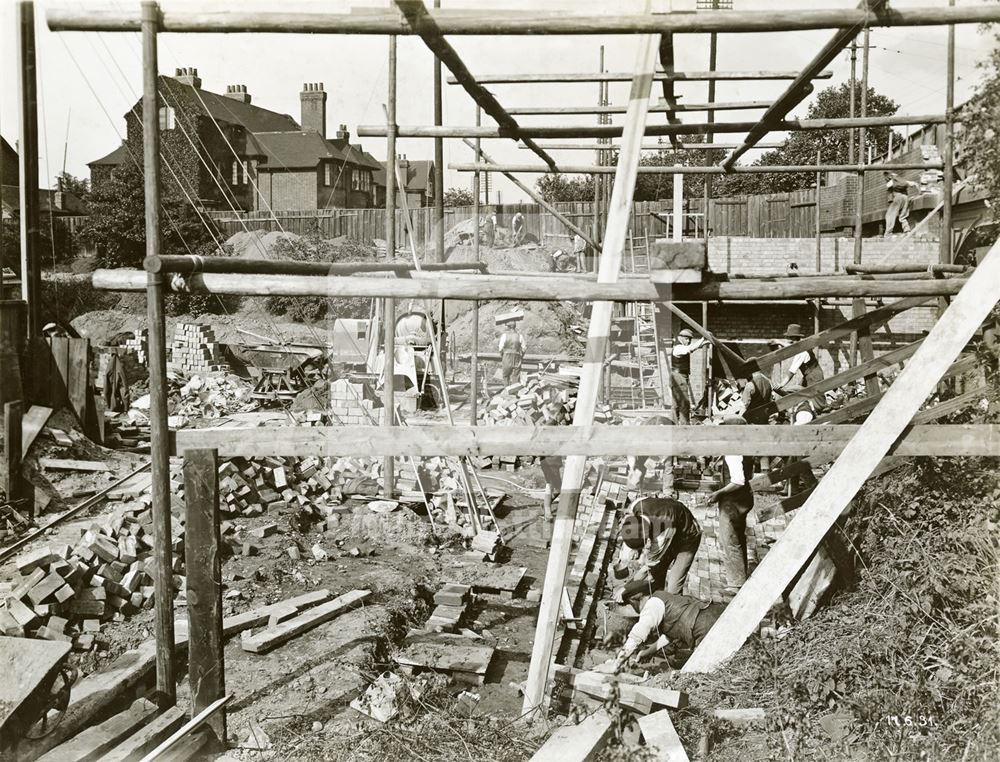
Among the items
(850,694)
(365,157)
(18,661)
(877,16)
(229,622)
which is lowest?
(229,622)

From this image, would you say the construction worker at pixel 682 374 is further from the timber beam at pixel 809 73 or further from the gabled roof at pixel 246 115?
the gabled roof at pixel 246 115

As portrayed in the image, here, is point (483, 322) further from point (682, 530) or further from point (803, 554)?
point (803, 554)

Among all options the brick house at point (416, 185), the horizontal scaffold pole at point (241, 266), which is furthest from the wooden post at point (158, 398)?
the brick house at point (416, 185)

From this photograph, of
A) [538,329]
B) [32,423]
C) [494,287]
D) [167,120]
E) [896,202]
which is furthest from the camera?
[167,120]

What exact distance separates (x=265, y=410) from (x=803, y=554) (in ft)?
52.5

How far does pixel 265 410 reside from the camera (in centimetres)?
1866

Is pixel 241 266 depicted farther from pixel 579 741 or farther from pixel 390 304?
pixel 390 304

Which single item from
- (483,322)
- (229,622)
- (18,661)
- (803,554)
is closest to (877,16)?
(803,554)

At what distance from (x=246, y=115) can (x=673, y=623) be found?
4325 centimetres

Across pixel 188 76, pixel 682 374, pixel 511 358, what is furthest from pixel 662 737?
pixel 188 76

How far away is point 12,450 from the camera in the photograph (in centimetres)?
966

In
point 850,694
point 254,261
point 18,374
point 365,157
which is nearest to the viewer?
point 850,694

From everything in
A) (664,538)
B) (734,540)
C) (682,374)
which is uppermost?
(682,374)

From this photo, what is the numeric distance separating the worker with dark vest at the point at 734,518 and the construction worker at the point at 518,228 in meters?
26.7
